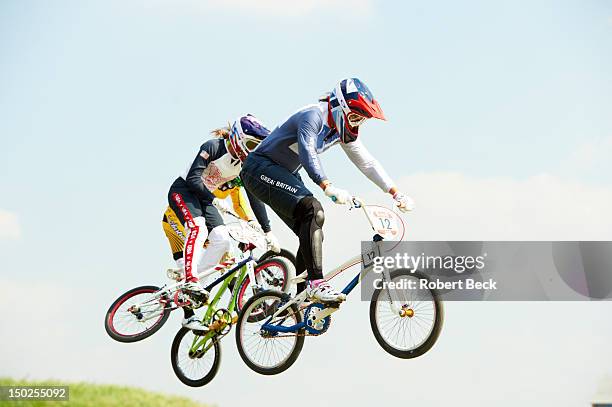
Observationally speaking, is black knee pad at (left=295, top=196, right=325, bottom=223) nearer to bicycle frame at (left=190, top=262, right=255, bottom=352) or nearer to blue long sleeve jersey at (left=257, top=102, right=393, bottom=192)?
blue long sleeve jersey at (left=257, top=102, right=393, bottom=192)

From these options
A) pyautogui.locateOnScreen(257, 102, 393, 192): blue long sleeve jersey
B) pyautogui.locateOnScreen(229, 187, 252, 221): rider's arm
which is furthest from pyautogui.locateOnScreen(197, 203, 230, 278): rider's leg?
pyautogui.locateOnScreen(257, 102, 393, 192): blue long sleeve jersey

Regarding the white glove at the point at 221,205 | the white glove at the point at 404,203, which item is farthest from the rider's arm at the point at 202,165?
the white glove at the point at 404,203

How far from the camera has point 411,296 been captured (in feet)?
30.8

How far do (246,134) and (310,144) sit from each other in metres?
2.60

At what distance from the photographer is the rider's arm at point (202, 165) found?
1236 cm

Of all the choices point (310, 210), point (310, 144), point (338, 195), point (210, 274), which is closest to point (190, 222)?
point (210, 274)

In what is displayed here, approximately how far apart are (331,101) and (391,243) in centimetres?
197

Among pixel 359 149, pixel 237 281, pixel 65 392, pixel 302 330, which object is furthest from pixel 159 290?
pixel 359 149

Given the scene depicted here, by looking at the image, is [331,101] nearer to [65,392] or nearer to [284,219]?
[284,219]

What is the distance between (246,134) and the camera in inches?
472

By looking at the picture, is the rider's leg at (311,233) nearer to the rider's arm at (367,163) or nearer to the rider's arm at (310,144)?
the rider's arm at (310,144)

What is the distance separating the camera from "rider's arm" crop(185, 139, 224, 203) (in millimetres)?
12359

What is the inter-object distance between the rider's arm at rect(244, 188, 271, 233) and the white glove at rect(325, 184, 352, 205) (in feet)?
10.2

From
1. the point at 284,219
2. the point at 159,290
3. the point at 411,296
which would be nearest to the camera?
the point at 411,296
